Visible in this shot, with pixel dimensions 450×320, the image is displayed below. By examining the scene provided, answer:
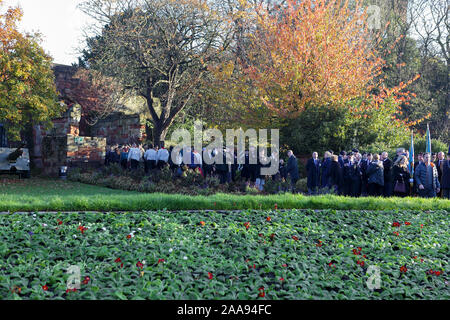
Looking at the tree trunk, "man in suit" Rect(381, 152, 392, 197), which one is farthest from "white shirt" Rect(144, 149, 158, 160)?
"man in suit" Rect(381, 152, 392, 197)

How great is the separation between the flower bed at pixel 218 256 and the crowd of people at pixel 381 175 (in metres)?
4.13

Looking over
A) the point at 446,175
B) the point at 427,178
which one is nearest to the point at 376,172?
the point at 427,178

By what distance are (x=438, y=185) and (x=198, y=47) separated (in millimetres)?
13716

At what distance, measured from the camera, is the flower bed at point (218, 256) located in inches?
216

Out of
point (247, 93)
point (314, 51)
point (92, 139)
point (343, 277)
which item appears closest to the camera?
point (343, 277)

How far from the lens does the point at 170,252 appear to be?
657cm

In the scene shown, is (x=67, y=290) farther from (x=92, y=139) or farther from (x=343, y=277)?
(x=92, y=139)

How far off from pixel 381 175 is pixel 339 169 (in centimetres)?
141

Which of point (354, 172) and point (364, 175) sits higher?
point (354, 172)

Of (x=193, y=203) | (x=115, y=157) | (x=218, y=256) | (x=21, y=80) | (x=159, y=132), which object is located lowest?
(x=218, y=256)

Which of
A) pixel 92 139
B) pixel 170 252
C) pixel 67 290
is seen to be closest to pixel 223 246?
pixel 170 252

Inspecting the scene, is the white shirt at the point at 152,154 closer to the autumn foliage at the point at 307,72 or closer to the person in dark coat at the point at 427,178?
the autumn foliage at the point at 307,72

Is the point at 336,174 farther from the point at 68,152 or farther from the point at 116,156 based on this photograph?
the point at 68,152

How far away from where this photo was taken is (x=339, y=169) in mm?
14609
